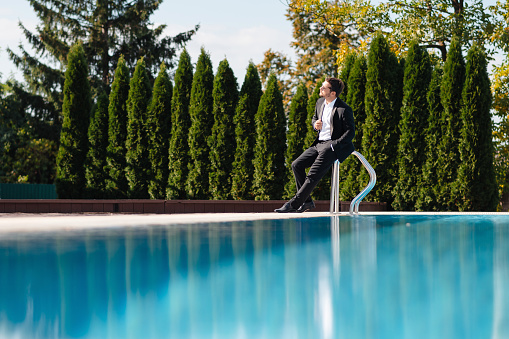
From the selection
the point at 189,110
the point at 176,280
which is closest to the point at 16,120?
the point at 189,110

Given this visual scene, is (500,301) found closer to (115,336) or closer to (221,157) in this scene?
(115,336)

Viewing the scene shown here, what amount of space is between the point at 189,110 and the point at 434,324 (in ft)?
39.9

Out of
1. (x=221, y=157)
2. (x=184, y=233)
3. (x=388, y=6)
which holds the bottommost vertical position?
(x=184, y=233)

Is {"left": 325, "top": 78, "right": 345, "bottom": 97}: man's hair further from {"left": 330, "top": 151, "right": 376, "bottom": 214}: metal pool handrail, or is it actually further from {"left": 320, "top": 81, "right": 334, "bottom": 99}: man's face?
{"left": 330, "top": 151, "right": 376, "bottom": 214}: metal pool handrail

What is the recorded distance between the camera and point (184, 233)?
506cm

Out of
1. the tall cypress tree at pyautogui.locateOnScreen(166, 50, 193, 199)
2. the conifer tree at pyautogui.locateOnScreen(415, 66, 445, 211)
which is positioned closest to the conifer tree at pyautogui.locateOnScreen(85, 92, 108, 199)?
the tall cypress tree at pyautogui.locateOnScreen(166, 50, 193, 199)

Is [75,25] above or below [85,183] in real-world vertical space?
above

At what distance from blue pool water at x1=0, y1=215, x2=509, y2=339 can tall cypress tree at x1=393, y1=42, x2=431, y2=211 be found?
777 cm

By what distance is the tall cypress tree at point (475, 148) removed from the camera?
11.4 meters

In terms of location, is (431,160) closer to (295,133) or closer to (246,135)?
(295,133)

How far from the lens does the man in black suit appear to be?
7.08 metres

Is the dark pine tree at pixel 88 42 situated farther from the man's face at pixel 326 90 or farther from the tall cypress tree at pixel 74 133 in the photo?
the man's face at pixel 326 90

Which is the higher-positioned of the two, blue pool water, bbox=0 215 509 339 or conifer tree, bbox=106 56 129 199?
conifer tree, bbox=106 56 129 199

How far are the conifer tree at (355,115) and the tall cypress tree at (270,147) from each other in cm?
152
